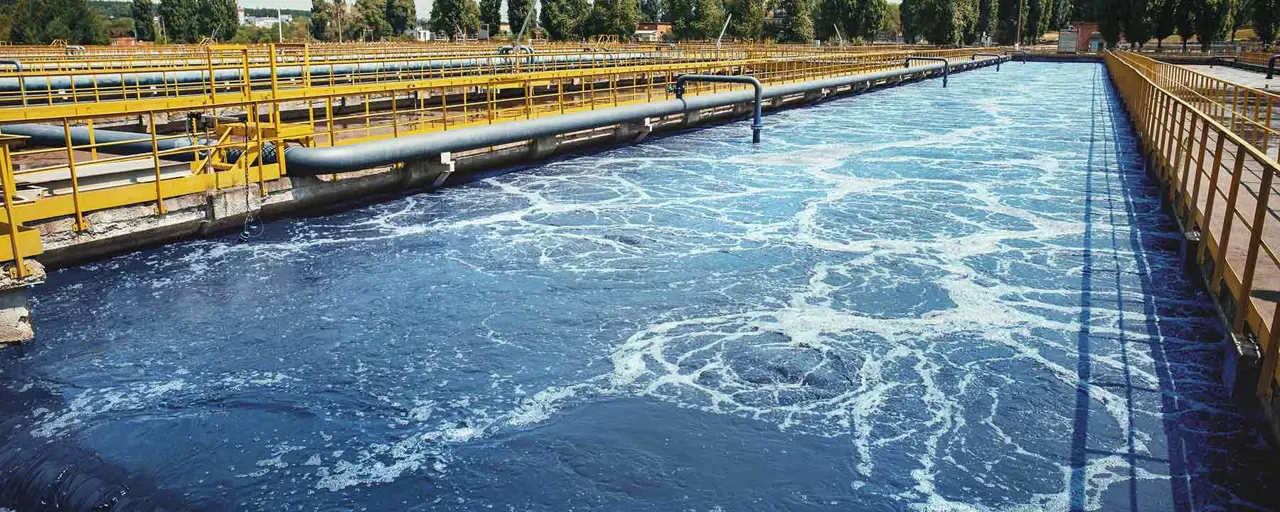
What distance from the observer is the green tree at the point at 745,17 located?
284 ft

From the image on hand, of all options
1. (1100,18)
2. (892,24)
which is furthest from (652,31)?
(1100,18)

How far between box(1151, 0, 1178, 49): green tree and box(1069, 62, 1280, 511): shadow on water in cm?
6732

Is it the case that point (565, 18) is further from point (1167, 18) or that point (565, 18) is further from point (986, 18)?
point (1167, 18)

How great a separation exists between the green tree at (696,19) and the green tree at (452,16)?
18.7m

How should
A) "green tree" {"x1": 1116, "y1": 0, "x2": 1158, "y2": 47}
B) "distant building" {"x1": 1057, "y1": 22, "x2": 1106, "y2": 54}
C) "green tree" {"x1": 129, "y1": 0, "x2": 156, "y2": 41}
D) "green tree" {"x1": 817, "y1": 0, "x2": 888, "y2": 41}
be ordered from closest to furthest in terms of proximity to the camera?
"green tree" {"x1": 1116, "y1": 0, "x2": 1158, "y2": 47}
"distant building" {"x1": 1057, "y1": 22, "x2": 1106, "y2": 54}
"green tree" {"x1": 129, "y1": 0, "x2": 156, "y2": 41}
"green tree" {"x1": 817, "y1": 0, "x2": 888, "y2": 41}

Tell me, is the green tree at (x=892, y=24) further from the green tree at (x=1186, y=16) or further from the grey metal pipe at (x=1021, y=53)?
the green tree at (x=1186, y=16)

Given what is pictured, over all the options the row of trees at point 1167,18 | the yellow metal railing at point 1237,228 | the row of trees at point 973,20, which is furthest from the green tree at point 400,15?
the yellow metal railing at point 1237,228

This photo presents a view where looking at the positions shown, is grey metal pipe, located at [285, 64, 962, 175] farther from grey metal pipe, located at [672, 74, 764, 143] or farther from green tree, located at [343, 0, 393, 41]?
green tree, located at [343, 0, 393, 41]

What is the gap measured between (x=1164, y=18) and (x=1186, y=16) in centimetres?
151

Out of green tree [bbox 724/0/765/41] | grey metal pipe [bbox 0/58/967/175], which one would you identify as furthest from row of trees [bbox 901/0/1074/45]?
grey metal pipe [bbox 0/58/967/175]

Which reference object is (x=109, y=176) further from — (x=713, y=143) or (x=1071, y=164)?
(x=1071, y=164)

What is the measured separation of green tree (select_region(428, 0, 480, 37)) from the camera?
8044cm

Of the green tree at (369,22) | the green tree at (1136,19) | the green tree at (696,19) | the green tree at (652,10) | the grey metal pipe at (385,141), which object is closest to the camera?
the grey metal pipe at (385,141)

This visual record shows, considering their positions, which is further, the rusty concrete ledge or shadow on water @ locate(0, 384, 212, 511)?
the rusty concrete ledge
